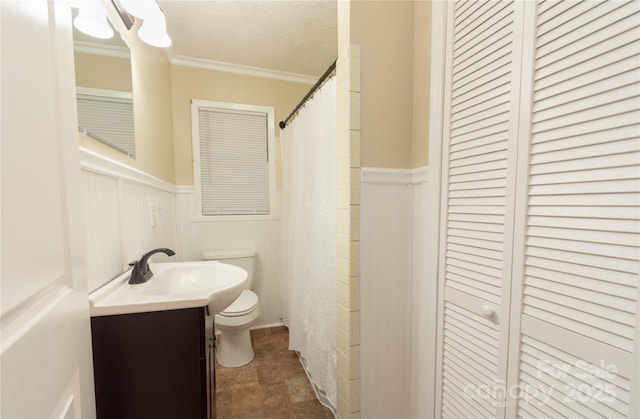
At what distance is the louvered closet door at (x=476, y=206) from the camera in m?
0.77

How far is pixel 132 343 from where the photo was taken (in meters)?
0.78

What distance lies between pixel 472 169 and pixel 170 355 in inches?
44.0

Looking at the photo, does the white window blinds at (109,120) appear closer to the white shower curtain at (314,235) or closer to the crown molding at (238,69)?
the white shower curtain at (314,235)

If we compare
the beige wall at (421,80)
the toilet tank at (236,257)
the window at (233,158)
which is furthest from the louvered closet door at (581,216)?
the window at (233,158)

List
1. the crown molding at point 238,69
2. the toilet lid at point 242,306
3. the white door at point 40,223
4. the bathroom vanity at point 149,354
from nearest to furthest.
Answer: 1. the white door at point 40,223
2. the bathroom vanity at point 149,354
3. the toilet lid at point 242,306
4. the crown molding at point 238,69

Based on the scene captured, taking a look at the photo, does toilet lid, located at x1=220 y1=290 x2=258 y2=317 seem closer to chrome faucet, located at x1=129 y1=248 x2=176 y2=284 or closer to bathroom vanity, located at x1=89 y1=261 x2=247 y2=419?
chrome faucet, located at x1=129 y1=248 x2=176 y2=284

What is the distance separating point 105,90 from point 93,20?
218mm

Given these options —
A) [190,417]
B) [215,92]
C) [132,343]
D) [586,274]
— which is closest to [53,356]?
[132,343]

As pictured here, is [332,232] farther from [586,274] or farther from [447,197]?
[586,274]

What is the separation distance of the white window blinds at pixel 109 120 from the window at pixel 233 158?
1.01 m

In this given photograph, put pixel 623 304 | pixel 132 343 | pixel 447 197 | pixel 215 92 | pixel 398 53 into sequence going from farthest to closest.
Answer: pixel 215 92 → pixel 398 53 → pixel 447 197 → pixel 132 343 → pixel 623 304

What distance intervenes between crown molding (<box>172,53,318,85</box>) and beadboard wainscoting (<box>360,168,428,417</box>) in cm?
172

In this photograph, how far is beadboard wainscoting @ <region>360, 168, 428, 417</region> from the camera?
110cm

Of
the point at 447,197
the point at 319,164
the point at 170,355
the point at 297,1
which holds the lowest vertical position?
the point at 170,355
